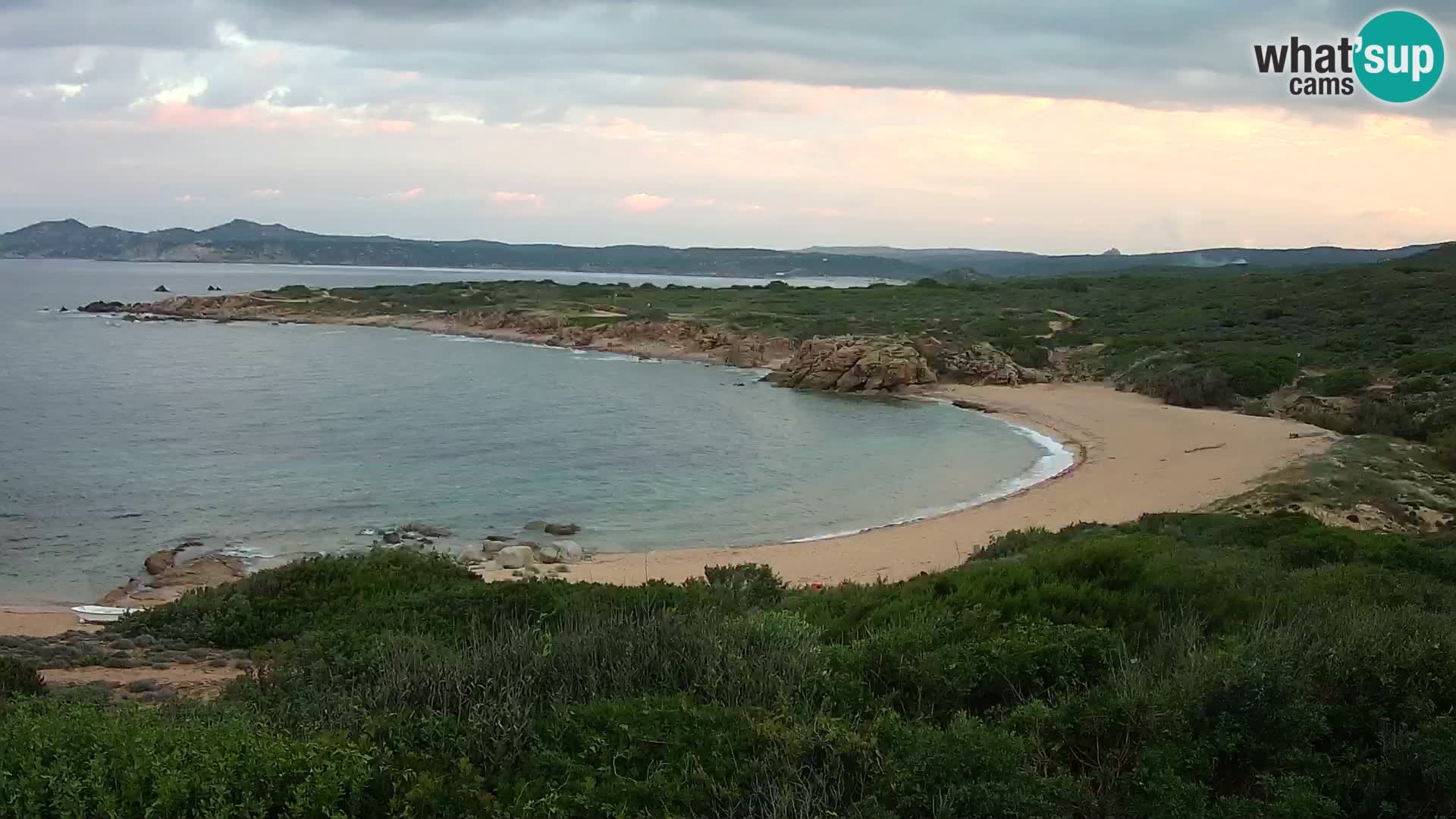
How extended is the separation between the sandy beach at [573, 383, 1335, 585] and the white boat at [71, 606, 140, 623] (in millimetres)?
5716

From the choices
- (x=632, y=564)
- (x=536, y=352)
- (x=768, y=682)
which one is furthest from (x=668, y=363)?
(x=768, y=682)

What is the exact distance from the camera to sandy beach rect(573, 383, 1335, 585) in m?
15.4

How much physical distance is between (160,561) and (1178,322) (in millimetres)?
44919

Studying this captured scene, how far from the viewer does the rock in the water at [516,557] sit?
51.4 feet

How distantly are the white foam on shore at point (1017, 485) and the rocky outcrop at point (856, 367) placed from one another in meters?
11.8

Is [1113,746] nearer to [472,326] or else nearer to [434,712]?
[434,712]

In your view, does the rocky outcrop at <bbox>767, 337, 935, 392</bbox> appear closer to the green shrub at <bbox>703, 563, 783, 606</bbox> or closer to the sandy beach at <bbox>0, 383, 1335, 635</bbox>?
the sandy beach at <bbox>0, 383, 1335, 635</bbox>

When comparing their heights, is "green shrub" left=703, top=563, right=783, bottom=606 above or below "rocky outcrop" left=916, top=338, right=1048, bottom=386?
below

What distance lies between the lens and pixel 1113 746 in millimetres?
5363

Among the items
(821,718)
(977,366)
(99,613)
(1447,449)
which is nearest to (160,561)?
(99,613)

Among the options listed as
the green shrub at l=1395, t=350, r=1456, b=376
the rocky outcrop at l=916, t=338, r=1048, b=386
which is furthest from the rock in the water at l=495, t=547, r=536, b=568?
the rocky outcrop at l=916, t=338, r=1048, b=386

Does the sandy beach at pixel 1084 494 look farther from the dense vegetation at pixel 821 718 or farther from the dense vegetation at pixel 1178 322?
the dense vegetation at pixel 821 718

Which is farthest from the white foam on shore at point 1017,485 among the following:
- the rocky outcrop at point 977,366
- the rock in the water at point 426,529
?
the rocky outcrop at point 977,366

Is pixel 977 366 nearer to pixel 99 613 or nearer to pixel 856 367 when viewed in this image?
pixel 856 367
